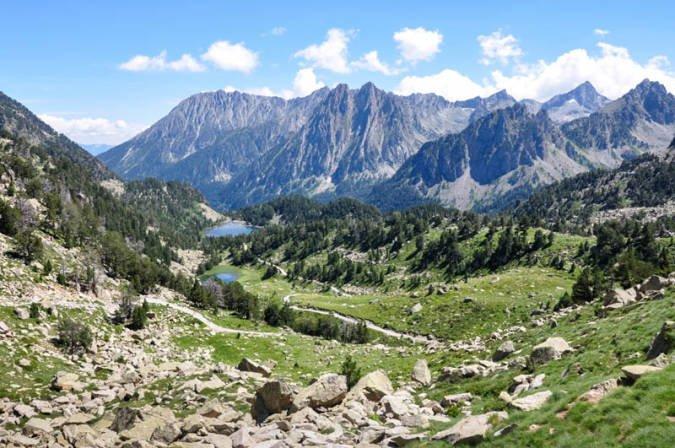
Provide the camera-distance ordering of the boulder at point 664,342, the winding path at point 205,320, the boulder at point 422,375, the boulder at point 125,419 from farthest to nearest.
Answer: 1. the winding path at point 205,320
2. the boulder at point 422,375
3. the boulder at point 125,419
4. the boulder at point 664,342

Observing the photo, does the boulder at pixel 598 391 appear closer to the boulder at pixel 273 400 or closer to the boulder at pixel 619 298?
the boulder at pixel 273 400

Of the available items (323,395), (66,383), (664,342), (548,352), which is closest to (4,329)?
(66,383)

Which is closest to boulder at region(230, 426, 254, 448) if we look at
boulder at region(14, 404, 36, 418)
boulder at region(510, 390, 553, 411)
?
boulder at region(510, 390, 553, 411)

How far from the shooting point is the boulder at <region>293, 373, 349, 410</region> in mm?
32500

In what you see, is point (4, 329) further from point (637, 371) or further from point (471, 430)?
point (637, 371)

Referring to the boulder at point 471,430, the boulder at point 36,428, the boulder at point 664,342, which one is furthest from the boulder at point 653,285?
the boulder at point 36,428

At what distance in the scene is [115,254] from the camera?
357ft

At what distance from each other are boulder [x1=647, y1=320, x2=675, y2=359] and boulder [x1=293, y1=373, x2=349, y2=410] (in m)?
19.7

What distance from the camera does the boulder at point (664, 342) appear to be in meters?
27.2

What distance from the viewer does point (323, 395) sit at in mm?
32719

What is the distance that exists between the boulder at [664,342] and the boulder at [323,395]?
19.7 metres

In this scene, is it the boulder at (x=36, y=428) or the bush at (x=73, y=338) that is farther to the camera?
the bush at (x=73, y=338)

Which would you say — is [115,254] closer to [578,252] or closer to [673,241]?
[578,252]

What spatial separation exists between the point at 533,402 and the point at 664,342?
1025 centimetres
